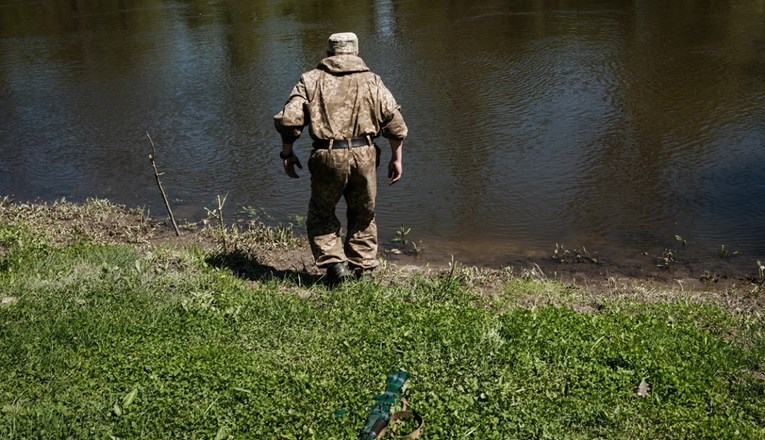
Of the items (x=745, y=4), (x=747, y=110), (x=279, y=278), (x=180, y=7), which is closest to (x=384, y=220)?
(x=279, y=278)

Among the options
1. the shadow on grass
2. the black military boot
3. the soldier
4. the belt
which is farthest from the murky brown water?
the belt

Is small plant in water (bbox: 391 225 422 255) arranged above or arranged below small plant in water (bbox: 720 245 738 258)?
above

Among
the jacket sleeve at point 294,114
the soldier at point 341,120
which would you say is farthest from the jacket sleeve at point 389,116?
the jacket sleeve at point 294,114

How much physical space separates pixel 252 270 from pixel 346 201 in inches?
43.4

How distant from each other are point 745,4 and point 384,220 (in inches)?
544

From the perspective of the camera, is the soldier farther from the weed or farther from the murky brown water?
the weed

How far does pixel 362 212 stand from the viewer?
6988mm

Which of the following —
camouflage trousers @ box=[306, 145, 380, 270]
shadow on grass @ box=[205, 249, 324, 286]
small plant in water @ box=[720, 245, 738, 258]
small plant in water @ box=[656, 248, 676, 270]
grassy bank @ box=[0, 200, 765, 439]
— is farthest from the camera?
small plant in water @ box=[720, 245, 738, 258]

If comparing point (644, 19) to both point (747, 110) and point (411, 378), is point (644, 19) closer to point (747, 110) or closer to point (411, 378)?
point (747, 110)

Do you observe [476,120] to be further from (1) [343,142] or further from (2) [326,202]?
(1) [343,142]

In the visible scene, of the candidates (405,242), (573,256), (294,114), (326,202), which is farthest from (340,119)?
(573,256)

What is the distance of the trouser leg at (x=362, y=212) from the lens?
666cm

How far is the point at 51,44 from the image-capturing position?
20.5 meters

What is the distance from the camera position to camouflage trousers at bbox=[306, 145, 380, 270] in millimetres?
6566
